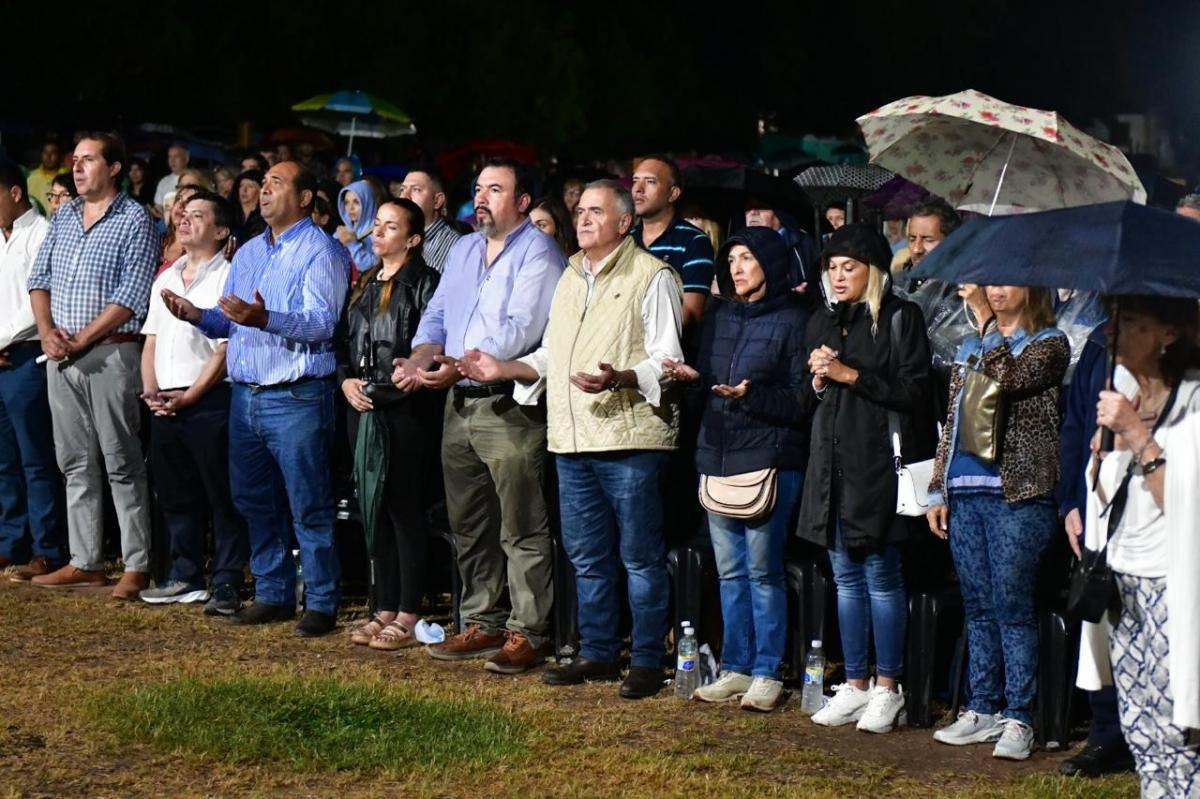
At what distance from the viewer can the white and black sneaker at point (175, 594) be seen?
10.9 meters

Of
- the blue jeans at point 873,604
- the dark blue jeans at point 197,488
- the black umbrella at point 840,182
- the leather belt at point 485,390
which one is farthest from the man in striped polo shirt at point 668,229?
the black umbrella at point 840,182

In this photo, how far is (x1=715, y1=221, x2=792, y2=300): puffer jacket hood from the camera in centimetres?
859

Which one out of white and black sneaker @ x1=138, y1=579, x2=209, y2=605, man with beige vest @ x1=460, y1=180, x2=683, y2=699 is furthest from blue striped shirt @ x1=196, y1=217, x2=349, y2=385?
white and black sneaker @ x1=138, y1=579, x2=209, y2=605

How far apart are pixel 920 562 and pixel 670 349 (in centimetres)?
142

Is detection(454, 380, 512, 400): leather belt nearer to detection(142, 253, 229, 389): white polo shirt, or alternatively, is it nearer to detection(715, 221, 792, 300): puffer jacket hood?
detection(715, 221, 792, 300): puffer jacket hood

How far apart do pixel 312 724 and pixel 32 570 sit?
4.09 metres

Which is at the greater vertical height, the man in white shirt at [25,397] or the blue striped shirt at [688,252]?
the blue striped shirt at [688,252]

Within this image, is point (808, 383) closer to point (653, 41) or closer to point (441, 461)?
point (441, 461)

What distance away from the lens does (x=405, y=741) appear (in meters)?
7.82

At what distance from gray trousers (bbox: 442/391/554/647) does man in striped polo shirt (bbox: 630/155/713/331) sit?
Result: 0.98 metres

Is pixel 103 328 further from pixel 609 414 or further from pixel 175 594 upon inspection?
pixel 609 414

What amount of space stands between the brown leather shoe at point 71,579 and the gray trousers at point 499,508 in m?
2.64

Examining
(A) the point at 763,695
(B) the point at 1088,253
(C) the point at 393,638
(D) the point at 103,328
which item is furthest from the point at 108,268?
(B) the point at 1088,253

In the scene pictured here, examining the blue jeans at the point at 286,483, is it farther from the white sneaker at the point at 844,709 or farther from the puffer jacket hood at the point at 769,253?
the white sneaker at the point at 844,709
